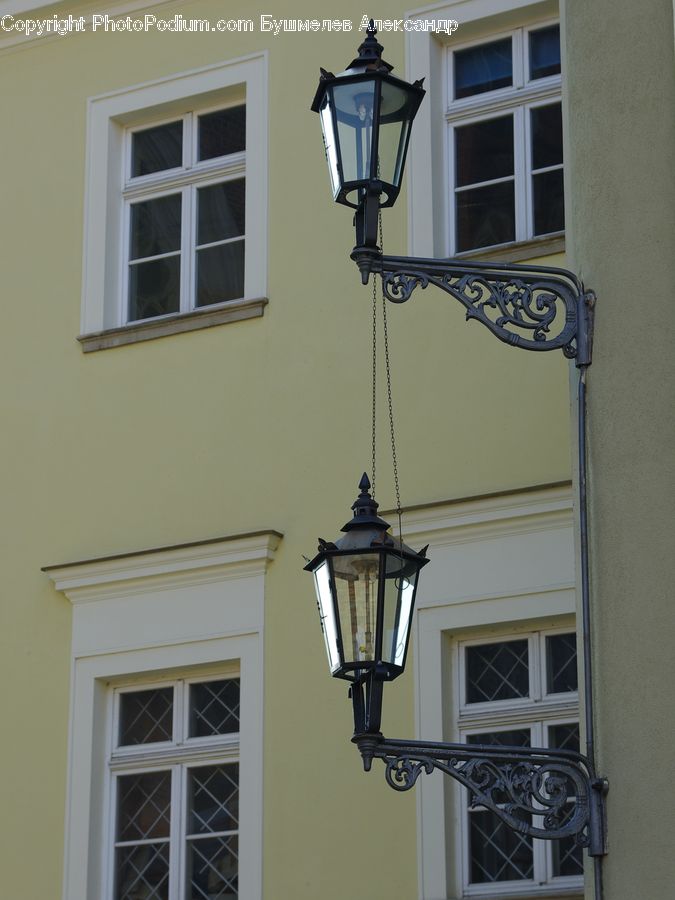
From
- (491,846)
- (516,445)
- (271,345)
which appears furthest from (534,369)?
(491,846)

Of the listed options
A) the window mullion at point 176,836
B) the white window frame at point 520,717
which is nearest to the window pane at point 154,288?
the window mullion at point 176,836

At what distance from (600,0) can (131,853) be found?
213 inches

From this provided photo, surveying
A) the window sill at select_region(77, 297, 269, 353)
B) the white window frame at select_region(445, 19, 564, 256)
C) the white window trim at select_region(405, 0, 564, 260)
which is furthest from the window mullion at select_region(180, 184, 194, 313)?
the white window frame at select_region(445, 19, 564, 256)

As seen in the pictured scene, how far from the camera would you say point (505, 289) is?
7195 mm

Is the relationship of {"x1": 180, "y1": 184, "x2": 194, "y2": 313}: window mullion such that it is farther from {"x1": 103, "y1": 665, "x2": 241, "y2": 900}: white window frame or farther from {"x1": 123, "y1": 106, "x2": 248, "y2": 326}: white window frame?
{"x1": 103, "y1": 665, "x2": 241, "y2": 900}: white window frame

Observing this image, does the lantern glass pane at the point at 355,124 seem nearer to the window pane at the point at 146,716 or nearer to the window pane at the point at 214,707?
the window pane at the point at 214,707

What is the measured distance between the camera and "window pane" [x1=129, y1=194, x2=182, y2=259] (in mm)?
11898

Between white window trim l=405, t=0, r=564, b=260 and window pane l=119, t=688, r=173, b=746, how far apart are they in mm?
2843

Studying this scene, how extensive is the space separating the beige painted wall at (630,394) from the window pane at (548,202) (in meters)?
2.81

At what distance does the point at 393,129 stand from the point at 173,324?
14.4ft

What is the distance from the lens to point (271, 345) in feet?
35.9

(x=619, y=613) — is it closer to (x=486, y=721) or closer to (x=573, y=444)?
(x=573, y=444)

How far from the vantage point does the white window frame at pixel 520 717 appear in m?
9.47

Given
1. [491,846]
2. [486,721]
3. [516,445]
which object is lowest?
[491,846]
